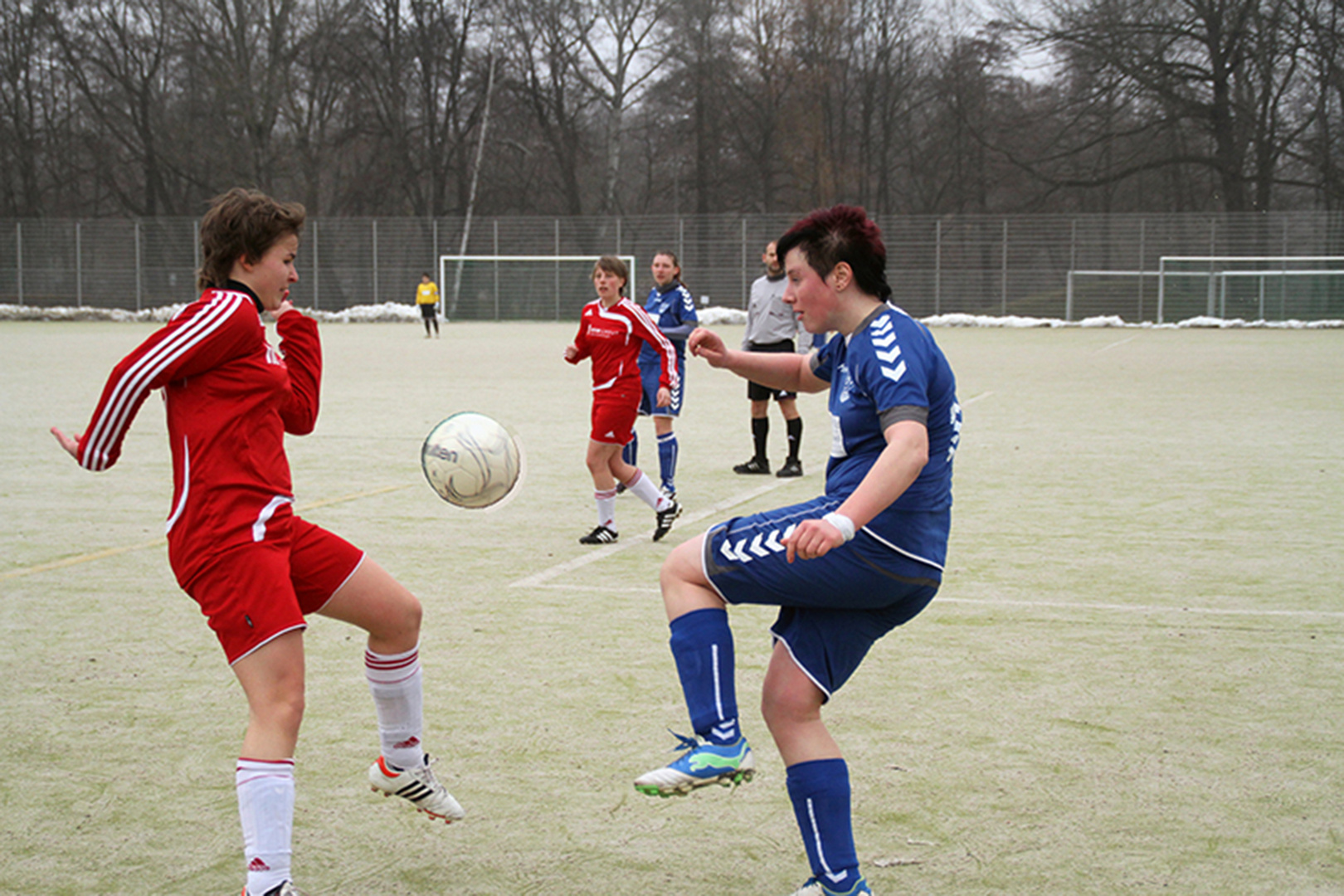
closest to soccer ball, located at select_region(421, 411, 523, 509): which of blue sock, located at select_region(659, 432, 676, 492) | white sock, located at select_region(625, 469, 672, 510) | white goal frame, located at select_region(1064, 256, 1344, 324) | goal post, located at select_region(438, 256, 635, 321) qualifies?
white sock, located at select_region(625, 469, 672, 510)

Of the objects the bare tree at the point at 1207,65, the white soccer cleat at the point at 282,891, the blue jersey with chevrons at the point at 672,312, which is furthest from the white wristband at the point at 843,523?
the bare tree at the point at 1207,65

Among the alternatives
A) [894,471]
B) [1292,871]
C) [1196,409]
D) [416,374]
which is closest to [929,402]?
[894,471]

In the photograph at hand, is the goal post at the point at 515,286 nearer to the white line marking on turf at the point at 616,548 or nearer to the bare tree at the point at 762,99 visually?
the bare tree at the point at 762,99

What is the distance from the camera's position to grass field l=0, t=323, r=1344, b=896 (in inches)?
131

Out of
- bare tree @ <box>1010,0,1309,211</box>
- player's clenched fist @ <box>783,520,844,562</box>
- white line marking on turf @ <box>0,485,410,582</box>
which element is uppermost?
bare tree @ <box>1010,0,1309,211</box>

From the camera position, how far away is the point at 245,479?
2934 mm

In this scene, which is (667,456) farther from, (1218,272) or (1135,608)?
(1218,272)

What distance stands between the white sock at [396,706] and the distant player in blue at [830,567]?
2.75 ft

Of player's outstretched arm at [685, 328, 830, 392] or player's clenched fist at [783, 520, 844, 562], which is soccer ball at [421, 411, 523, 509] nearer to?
player's outstretched arm at [685, 328, 830, 392]

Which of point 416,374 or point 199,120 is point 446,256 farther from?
point 416,374

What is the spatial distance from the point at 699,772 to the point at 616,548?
484 cm

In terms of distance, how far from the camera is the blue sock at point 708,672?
2.86 metres

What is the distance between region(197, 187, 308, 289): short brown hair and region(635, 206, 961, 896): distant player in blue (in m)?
1.26

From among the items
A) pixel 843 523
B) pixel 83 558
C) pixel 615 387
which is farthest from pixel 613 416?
pixel 843 523
